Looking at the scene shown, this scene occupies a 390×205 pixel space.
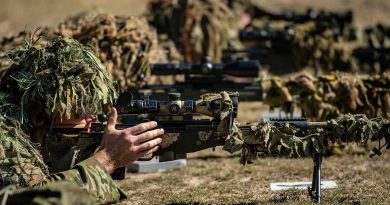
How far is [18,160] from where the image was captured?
14.6 ft

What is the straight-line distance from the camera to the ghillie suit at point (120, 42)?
9445mm

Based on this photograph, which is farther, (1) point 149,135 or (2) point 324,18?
(2) point 324,18

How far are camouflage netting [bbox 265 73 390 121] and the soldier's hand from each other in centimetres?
449

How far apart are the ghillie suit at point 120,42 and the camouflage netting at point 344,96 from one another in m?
2.71

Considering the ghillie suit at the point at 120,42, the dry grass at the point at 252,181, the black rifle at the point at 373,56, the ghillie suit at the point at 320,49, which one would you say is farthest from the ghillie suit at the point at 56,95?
the ghillie suit at the point at 320,49

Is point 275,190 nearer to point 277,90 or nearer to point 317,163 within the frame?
point 317,163

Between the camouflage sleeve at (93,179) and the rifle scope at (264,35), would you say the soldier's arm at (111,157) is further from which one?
the rifle scope at (264,35)

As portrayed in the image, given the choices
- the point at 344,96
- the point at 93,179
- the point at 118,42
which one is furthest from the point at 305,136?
the point at 118,42

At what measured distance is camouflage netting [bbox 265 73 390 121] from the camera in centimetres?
862

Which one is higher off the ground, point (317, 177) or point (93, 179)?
point (93, 179)

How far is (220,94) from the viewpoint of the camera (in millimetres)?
5004

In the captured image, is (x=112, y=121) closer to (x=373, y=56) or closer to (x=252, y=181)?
(x=252, y=181)

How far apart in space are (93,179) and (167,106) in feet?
2.94

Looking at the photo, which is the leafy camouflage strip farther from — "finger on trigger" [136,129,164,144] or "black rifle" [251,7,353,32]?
"black rifle" [251,7,353,32]
